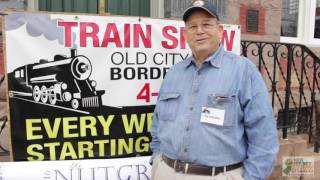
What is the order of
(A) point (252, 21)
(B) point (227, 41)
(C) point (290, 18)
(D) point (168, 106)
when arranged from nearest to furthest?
(D) point (168, 106) → (B) point (227, 41) → (A) point (252, 21) → (C) point (290, 18)

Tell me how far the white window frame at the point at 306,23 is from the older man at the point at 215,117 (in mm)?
5125

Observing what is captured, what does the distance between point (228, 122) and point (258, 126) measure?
0.16 meters

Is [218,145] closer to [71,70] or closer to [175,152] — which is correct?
[175,152]

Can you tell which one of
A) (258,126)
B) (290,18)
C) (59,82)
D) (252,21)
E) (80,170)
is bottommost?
(80,170)

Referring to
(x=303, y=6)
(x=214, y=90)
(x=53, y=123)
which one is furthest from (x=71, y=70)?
(x=303, y=6)

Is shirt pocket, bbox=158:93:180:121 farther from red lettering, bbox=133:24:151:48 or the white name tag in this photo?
red lettering, bbox=133:24:151:48

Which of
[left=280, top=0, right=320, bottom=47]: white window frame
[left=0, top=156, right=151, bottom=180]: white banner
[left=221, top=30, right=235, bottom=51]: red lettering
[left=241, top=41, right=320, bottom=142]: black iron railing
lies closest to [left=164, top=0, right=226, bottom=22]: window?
[left=241, top=41, right=320, bottom=142]: black iron railing

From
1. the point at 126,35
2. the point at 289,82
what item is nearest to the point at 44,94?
the point at 126,35

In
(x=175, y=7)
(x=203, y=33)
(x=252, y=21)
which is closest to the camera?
(x=203, y=33)

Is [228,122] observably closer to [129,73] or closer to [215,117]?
[215,117]

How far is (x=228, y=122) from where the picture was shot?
2.16 m

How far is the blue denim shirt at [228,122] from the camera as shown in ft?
7.02

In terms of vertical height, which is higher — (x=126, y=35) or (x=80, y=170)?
(x=126, y=35)

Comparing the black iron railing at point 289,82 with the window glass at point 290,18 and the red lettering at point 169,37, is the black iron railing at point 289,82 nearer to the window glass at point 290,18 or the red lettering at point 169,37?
the window glass at point 290,18
